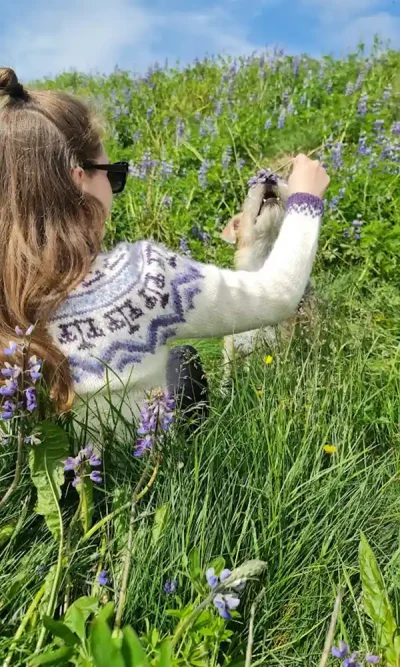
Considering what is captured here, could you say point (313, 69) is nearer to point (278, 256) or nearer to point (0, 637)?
point (278, 256)

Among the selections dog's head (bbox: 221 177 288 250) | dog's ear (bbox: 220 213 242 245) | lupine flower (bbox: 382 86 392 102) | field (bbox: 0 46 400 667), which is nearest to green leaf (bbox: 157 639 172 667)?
field (bbox: 0 46 400 667)

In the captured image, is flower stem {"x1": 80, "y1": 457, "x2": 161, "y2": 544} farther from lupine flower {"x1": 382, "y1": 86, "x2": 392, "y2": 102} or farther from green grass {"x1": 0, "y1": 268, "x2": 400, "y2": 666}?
lupine flower {"x1": 382, "y1": 86, "x2": 392, "y2": 102}

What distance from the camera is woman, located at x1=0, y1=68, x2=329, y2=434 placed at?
1.93m

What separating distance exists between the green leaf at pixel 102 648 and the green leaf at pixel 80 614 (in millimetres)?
211

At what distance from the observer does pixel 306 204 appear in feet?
7.66

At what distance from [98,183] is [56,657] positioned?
4.73ft

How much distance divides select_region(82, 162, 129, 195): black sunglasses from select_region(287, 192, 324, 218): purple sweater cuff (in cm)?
57

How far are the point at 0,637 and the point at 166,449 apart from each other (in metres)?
0.61

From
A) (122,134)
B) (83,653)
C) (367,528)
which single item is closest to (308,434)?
(367,528)

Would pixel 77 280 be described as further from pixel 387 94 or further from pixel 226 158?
pixel 387 94

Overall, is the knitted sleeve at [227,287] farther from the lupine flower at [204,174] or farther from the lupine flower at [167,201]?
the lupine flower at [167,201]

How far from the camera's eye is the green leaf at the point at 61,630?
127 cm

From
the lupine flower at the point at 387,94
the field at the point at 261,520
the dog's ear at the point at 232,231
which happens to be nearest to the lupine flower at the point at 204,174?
the dog's ear at the point at 232,231

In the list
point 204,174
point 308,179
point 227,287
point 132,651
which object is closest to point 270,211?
point 308,179
